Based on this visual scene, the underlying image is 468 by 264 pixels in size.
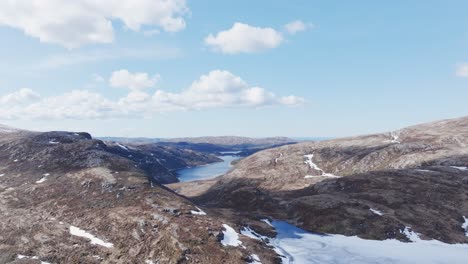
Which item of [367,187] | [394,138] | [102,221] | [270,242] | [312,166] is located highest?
[394,138]

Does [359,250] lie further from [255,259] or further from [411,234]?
[255,259]

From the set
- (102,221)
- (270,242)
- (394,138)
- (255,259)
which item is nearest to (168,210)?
(102,221)

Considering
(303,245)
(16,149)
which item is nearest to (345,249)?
(303,245)

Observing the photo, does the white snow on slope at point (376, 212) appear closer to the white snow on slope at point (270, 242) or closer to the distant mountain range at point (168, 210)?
the distant mountain range at point (168, 210)

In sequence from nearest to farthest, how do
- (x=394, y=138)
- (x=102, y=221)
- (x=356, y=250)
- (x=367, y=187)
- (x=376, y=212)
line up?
(x=356, y=250) → (x=102, y=221) → (x=376, y=212) → (x=367, y=187) → (x=394, y=138)

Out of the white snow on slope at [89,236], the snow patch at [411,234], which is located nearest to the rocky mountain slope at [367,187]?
the snow patch at [411,234]

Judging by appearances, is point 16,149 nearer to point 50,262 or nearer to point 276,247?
point 50,262

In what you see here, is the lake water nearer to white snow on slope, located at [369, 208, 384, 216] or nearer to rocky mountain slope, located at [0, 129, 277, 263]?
rocky mountain slope, located at [0, 129, 277, 263]
